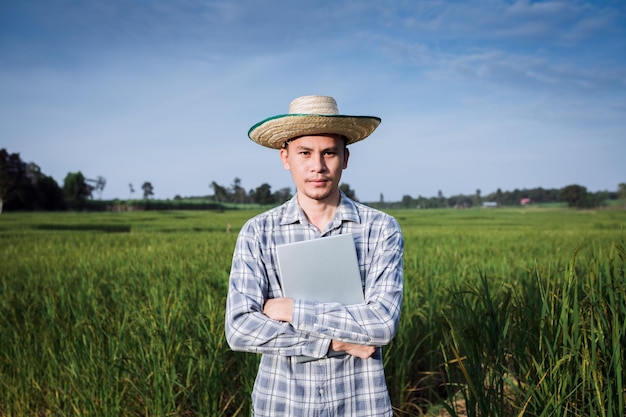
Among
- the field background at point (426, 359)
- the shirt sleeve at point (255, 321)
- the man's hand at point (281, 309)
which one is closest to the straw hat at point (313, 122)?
the shirt sleeve at point (255, 321)

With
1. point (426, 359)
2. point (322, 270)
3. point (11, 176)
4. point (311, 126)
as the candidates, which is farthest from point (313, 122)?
point (11, 176)

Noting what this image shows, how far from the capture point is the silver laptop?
1.43 m

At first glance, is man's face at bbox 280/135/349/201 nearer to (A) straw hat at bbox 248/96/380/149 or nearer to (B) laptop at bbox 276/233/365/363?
(A) straw hat at bbox 248/96/380/149

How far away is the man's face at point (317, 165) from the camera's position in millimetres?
1569

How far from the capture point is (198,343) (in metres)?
2.87

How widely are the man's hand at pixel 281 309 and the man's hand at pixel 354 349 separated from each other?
0.17 m

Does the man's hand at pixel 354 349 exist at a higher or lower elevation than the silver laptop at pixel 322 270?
lower

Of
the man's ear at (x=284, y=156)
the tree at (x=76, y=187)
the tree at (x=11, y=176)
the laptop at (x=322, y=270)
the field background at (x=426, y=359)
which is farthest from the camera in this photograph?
the tree at (x=76, y=187)

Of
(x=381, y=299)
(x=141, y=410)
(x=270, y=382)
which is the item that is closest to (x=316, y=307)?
(x=381, y=299)

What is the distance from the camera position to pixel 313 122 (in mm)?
1592

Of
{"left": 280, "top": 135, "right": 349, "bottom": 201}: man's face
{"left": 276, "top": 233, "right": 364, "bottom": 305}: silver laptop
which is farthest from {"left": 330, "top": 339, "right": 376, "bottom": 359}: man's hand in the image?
{"left": 280, "top": 135, "right": 349, "bottom": 201}: man's face

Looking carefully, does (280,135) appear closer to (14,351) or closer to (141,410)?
(141,410)

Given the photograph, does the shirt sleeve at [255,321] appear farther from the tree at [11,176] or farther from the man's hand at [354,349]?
the tree at [11,176]

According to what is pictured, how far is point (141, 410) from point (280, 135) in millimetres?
2050
